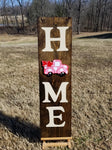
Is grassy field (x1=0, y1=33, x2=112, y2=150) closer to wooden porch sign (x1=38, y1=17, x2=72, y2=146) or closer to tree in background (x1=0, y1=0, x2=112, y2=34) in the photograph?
wooden porch sign (x1=38, y1=17, x2=72, y2=146)

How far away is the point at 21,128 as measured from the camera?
8.98 ft

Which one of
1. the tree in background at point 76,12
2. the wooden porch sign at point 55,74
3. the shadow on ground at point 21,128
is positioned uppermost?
the tree in background at point 76,12

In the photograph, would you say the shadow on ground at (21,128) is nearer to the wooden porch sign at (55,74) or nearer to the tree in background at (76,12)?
the wooden porch sign at (55,74)

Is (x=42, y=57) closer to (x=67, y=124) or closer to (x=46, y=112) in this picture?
(x=46, y=112)

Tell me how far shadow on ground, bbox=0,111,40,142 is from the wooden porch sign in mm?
357

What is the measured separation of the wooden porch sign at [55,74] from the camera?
1.91 m

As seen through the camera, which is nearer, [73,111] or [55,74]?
[55,74]

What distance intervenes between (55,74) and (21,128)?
4.27 feet

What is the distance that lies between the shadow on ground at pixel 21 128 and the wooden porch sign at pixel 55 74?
357 mm

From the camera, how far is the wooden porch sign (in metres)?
1.91

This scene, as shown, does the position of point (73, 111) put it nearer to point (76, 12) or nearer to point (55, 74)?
point (55, 74)

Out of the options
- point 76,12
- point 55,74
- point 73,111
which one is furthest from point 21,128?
point 76,12

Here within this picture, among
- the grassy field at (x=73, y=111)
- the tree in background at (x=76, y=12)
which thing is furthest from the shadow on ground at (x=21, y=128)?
the tree in background at (x=76, y=12)

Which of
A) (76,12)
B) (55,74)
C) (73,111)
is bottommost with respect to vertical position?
(73,111)
